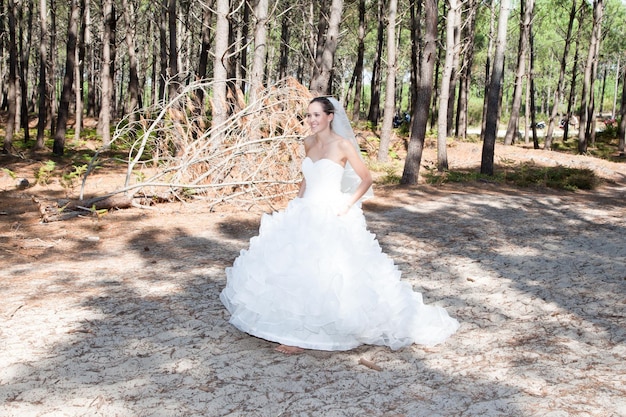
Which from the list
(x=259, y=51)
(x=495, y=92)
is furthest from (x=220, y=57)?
(x=495, y=92)

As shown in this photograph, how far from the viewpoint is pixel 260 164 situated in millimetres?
9750

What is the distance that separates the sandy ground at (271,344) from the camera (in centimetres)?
340

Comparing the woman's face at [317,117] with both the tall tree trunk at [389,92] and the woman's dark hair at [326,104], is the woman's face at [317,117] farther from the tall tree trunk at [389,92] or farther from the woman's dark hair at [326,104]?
the tall tree trunk at [389,92]

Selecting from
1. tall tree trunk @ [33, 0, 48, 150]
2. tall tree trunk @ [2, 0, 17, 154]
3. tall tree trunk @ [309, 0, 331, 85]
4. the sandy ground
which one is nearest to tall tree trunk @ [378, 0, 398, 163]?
tall tree trunk @ [309, 0, 331, 85]

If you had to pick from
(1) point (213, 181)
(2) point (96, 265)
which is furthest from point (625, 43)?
(2) point (96, 265)

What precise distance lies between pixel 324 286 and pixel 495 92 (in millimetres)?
12711

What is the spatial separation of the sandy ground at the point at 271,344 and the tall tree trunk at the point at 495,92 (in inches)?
263

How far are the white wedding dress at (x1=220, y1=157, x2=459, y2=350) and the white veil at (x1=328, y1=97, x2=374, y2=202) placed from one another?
0.33m

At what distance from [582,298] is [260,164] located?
581 cm

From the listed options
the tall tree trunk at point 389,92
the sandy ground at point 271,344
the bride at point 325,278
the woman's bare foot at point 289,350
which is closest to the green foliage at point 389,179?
the tall tree trunk at point 389,92

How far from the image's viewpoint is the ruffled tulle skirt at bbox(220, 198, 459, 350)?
4.09m

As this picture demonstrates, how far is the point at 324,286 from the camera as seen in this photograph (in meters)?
4.10

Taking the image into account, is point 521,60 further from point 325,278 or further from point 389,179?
point 325,278

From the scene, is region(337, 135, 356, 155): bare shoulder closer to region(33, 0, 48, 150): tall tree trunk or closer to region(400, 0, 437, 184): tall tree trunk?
region(400, 0, 437, 184): tall tree trunk
